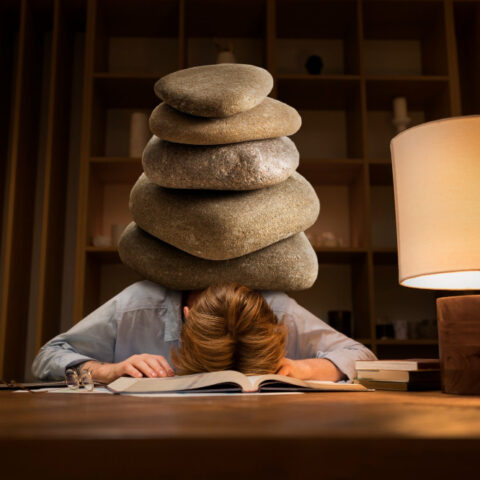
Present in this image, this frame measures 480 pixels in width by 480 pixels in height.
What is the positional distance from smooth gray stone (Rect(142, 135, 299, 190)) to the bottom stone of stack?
0.69ft

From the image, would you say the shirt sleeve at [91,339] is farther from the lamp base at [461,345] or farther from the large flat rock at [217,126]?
the lamp base at [461,345]

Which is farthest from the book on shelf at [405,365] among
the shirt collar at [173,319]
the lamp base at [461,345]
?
the shirt collar at [173,319]

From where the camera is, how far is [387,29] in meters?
3.11

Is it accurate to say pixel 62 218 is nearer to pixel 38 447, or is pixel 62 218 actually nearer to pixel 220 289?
pixel 220 289

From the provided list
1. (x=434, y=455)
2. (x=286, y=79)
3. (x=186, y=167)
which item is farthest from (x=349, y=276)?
(x=434, y=455)

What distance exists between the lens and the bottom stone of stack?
1562 mm

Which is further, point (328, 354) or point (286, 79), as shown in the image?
point (286, 79)

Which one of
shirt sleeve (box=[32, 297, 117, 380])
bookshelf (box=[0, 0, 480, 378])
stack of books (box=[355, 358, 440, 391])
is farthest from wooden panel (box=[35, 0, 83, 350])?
stack of books (box=[355, 358, 440, 391])

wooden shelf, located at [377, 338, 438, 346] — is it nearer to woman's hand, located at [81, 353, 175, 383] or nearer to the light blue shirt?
the light blue shirt

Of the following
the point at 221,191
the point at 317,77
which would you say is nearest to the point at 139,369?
the point at 221,191

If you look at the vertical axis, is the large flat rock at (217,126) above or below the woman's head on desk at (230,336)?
above

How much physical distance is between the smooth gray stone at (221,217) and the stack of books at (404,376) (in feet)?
1.64

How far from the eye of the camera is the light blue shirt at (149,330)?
1.62 metres

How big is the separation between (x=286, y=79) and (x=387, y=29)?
76 centimetres
